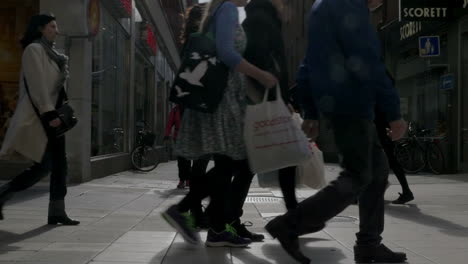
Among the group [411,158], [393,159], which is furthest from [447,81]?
[393,159]

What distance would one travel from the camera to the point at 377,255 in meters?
3.79

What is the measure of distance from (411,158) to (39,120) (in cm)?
1096

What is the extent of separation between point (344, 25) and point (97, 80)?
8.78 metres

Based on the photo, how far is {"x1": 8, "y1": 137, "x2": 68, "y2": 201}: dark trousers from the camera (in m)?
5.20

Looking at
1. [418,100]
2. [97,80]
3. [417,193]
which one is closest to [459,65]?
[418,100]

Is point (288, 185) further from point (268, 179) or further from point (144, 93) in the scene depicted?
point (144, 93)

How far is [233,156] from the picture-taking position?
14.0 feet

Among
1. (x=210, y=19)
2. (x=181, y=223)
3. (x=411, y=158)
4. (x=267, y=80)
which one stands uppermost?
(x=210, y=19)

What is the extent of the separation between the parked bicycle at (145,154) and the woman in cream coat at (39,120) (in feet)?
31.9

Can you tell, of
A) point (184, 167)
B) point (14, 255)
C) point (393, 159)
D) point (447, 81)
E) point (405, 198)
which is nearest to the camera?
point (14, 255)

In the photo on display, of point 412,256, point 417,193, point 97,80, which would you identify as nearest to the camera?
point 412,256

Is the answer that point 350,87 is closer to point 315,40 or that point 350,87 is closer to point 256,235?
point 315,40

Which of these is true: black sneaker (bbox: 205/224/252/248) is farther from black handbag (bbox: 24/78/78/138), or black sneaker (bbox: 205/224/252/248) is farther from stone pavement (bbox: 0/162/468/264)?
black handbag (bbox: 24/78/78/138)

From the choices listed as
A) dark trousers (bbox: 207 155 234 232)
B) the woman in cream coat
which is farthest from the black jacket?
the woman in cream coat
